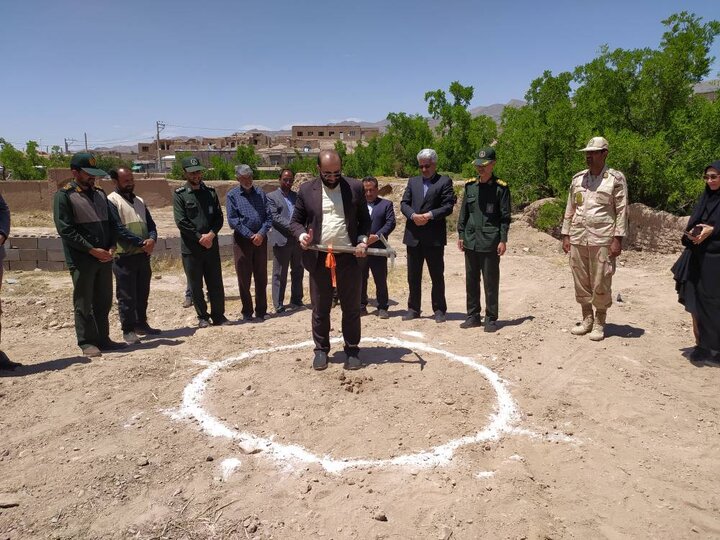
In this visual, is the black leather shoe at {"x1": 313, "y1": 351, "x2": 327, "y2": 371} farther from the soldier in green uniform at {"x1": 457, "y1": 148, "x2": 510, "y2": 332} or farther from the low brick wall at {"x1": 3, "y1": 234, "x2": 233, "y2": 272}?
→ the low brick wall at {"x1": 3, "y1": 234, "x2": 233, "y2": 272}

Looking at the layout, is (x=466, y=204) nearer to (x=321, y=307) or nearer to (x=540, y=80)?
(x=321, y=307)

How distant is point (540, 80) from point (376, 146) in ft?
60.3

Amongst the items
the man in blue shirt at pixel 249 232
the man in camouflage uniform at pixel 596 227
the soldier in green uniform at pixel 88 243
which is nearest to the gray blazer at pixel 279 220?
the man in blue shirt at pixel 249 232

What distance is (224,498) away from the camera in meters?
3.21

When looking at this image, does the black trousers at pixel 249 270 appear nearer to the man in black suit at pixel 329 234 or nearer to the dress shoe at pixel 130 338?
the dress shoe at pixel 130 338

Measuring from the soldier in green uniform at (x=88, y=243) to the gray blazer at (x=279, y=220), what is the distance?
7.08 feet

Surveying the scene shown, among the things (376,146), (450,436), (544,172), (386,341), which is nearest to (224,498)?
(450,436)

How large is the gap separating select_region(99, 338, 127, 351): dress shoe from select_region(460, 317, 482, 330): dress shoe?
3984 mm

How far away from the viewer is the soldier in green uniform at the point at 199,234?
6555 millimetres

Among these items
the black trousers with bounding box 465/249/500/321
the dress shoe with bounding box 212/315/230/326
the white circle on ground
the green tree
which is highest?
the green tree

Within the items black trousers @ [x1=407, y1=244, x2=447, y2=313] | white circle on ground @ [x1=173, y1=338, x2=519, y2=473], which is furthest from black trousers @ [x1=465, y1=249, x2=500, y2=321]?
white circle on ground @ [x1=173, y1=338, x2=519, y2=473]

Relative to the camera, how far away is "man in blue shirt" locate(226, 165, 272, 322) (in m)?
7.04

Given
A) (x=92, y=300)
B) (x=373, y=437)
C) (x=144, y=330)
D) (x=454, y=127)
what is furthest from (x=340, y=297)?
(x=454, y=127)

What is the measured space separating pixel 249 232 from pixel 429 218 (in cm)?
234
